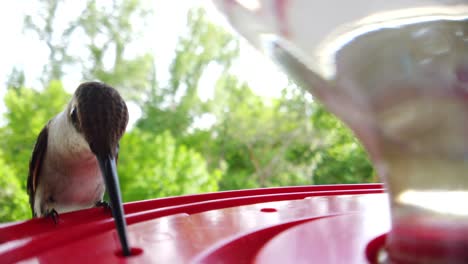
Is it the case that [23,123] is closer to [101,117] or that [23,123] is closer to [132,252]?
[101,117]

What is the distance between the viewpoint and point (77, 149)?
115 centimetres

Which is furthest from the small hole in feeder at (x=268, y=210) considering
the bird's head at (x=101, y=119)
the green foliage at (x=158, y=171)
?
the green foliage at (x=158, y=171)

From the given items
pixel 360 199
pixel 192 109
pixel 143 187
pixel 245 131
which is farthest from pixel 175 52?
pixel 360 199

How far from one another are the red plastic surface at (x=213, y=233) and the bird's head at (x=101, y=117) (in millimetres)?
354

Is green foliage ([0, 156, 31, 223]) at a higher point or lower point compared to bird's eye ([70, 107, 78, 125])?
lower

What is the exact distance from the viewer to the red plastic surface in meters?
0.31

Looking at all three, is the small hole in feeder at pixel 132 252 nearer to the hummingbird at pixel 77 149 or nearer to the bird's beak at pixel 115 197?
the bird's beak at pixel 115 197

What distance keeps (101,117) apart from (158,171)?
400 centimetres

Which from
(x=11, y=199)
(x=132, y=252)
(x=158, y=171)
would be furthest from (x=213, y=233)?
(x=11, y=199)

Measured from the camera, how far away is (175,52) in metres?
8.41

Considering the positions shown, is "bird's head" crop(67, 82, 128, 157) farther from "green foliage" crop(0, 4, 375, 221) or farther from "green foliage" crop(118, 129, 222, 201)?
"green foliage" crop(0, 4, 375, 221)

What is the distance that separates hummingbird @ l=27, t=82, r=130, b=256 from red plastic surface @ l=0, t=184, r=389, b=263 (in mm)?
382

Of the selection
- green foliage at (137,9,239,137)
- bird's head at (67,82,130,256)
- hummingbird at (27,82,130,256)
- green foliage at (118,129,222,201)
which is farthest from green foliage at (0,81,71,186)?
bird's head at (67,82,130,256)

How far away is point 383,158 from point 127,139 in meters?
5.35
